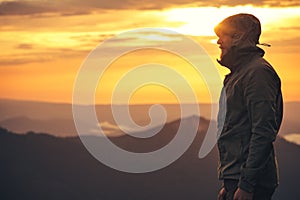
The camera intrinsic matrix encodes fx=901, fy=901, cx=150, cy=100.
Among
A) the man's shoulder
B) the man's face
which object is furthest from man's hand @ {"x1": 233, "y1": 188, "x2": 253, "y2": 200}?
the man's face

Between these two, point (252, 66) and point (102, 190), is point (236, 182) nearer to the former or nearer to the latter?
point (252, 66)

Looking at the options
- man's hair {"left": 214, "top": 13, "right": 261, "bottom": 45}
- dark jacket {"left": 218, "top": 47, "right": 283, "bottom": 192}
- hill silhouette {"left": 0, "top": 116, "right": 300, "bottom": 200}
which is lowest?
hill silhouette {"left": 0, "top": 116, "right": 300, "bottom": 200}

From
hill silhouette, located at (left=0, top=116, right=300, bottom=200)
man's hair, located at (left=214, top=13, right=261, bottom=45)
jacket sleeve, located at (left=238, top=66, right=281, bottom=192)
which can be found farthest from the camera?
hill silhouette, located at (left=0, top=116, right=300, bottom=200)

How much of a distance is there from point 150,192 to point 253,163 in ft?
258

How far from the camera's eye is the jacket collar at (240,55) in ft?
21.3

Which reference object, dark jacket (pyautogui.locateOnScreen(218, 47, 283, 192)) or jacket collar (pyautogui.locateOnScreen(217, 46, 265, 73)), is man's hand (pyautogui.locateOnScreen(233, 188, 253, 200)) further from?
jacket collar (pyautogui.locateOnScreen(217, 46, 265, 73))

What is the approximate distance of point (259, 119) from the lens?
623 cm

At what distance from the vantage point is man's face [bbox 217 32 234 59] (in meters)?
6.54

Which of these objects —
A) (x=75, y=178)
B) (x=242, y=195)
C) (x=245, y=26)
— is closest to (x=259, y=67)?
(x=245, y=26)

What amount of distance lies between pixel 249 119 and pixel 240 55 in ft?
1.60

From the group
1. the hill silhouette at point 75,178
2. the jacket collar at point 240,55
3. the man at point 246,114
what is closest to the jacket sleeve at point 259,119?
the man at point 246,114

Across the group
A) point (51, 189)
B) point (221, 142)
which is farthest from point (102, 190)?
point (221, 142)

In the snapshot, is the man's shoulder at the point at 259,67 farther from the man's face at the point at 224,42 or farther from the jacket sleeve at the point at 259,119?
the man's face at the point at 224,42

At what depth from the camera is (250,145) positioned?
246 inches
